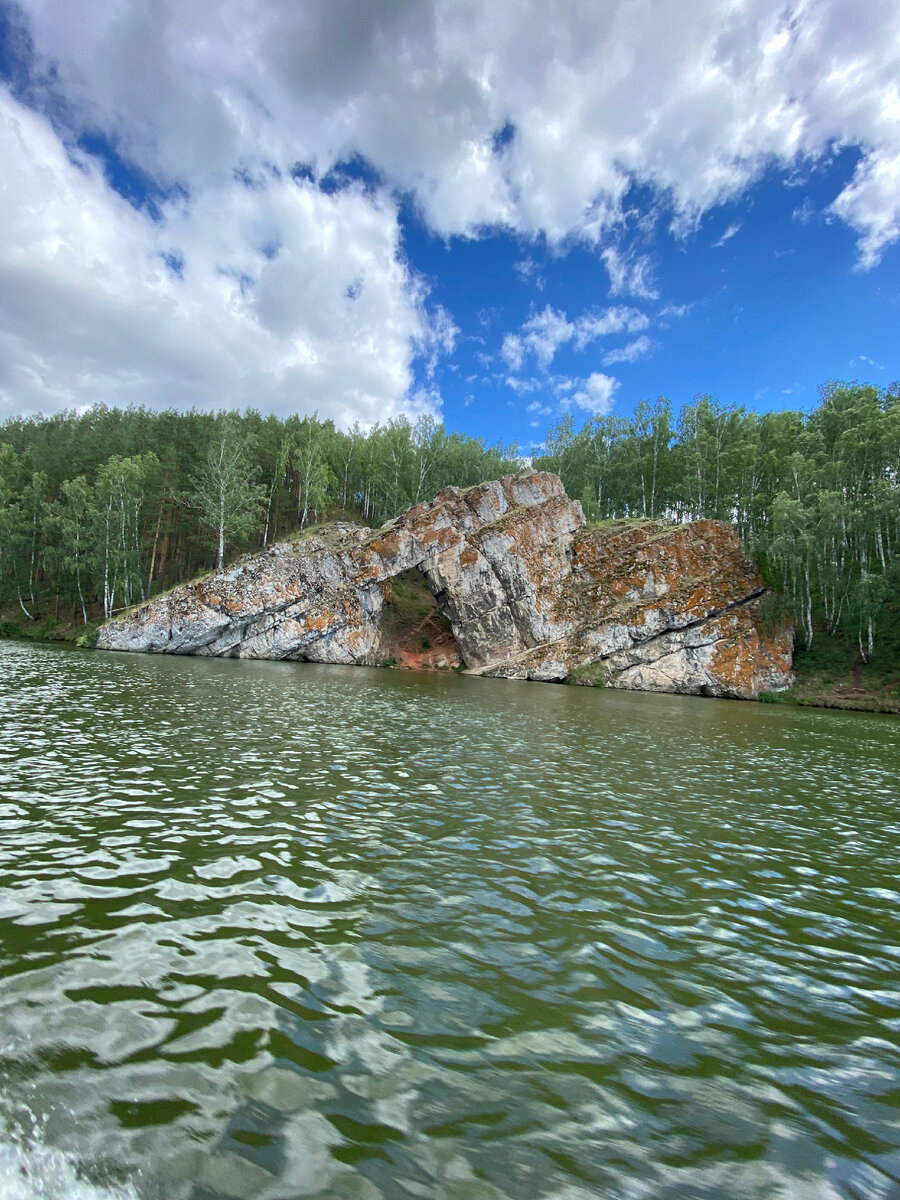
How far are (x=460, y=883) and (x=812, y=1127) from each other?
489 cm

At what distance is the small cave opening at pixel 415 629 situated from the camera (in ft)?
219

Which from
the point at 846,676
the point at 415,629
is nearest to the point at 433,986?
the point at 846,676

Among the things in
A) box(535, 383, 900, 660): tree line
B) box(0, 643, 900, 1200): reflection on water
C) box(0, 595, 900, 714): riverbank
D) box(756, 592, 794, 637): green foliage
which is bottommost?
box(0, 643, 900, 1200): reflection on water

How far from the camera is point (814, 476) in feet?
196

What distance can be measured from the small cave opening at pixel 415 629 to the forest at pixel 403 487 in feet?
49.0

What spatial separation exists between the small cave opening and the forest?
14950 mm


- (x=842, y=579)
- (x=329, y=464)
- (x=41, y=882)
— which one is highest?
(x=329, y=464)

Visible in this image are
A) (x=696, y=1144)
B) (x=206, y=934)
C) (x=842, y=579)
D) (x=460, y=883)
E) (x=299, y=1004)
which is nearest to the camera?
(x=696, y=1144)

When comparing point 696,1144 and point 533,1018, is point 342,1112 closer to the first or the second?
point 533,1018

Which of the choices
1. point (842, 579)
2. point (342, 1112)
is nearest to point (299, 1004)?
point (342, 1112)

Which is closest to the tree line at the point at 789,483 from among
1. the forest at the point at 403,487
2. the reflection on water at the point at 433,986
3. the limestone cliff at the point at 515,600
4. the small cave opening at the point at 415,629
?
the forest at the point at 403,487

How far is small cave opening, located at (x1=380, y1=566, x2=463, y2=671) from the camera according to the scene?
2628 inches

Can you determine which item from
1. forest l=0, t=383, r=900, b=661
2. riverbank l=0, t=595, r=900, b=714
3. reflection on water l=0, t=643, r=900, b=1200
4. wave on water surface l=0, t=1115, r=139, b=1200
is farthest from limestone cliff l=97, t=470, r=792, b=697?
wave on water surface l=0, t=1115, r=139, b=1200

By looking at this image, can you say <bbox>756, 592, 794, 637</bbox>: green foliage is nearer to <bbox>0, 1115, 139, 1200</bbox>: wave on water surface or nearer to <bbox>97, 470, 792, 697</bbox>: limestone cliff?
<bbox>97, 470, 792, 697</bbox>: limestone cliff
